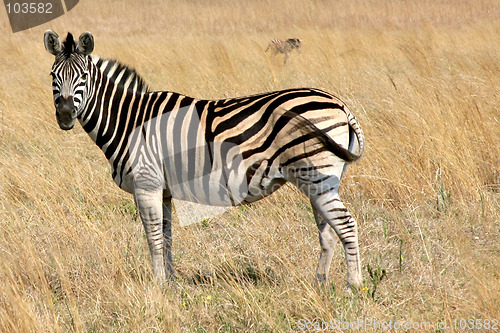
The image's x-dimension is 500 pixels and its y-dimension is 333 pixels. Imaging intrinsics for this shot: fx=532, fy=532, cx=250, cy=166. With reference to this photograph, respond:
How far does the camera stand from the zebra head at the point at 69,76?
374cm

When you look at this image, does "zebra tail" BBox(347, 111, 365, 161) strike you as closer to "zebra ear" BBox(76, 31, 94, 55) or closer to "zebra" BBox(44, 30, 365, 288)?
"zebra" BBox(44, 30, 365, 288)

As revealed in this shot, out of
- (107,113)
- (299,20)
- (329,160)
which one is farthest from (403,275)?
(299,20)

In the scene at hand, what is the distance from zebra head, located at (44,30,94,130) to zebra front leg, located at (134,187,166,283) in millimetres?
721

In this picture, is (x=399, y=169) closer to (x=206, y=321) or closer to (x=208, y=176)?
(x=208, y=176)

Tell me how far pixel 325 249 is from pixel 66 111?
209 centimetres

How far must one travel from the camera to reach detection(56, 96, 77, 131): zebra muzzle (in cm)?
373

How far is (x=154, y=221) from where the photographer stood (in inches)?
153

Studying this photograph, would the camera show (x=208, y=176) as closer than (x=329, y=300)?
No

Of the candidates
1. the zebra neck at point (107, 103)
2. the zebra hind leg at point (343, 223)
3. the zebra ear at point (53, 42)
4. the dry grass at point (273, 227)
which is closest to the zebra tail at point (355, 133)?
the zebra hind leg at point (343, 223)

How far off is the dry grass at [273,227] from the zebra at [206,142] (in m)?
0.35

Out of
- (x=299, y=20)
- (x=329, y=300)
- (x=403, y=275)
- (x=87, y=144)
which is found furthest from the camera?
(x=299, y=20)

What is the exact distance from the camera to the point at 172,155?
398 centimetres

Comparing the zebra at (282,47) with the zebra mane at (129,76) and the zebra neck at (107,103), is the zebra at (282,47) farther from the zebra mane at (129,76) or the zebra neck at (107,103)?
the zebra neck at (107,103)

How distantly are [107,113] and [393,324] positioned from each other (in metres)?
2.53
